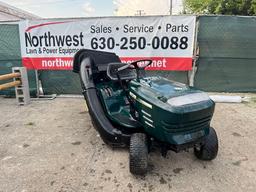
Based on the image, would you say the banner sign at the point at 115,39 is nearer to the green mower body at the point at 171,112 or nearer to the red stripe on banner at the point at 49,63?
the red stripe on banner at the point at 49,63

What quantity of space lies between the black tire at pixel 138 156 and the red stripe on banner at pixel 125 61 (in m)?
3.03

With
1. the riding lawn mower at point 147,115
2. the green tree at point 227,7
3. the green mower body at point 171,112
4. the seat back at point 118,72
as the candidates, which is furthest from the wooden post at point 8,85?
the green tree at point 227,7

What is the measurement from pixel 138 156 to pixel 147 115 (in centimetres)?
44

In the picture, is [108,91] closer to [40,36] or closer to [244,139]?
[244,139]

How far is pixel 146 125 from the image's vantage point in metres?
2.48

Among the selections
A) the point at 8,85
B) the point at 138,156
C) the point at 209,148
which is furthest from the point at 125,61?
the point at 138,156

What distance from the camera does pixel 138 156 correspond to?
7.73 feet

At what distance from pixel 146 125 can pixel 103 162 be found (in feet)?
2.56

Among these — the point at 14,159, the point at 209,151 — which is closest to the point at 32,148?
the point at 14,159

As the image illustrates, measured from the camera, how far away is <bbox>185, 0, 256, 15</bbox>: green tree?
517 inches

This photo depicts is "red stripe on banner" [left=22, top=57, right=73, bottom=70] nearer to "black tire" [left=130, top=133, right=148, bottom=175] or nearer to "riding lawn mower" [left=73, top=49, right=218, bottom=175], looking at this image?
"riding lawn mower" [left=73, top=49, right=218, bottom=175]

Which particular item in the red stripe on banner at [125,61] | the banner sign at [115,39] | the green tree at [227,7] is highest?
the green tree at [227,7]

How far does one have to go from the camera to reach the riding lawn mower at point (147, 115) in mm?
2229

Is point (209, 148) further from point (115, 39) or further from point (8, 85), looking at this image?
point (8, 85)
